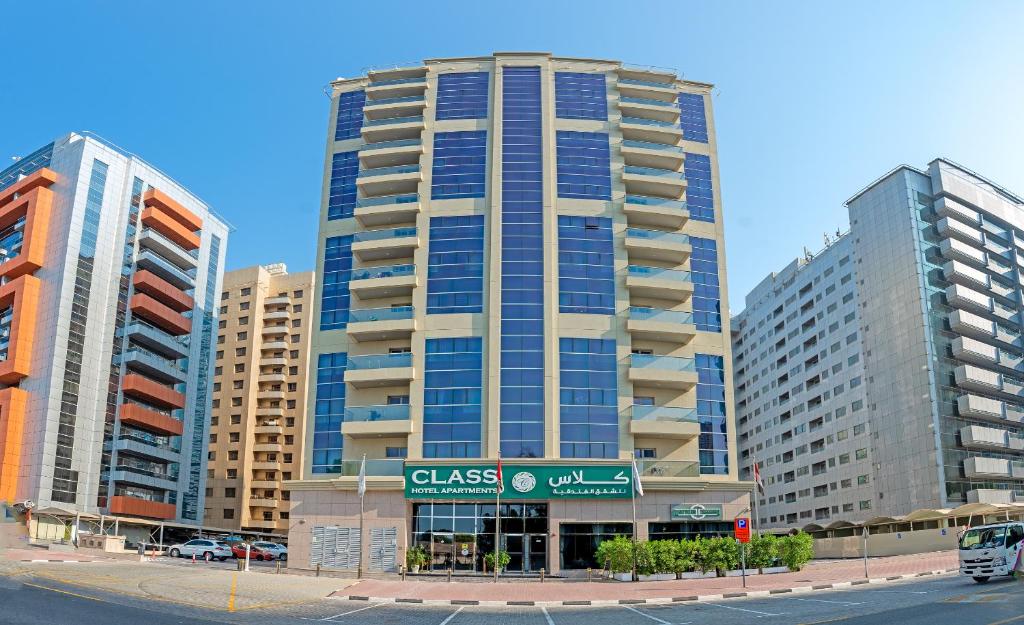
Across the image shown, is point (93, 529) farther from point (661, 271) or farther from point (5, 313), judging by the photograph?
point (661, 271)

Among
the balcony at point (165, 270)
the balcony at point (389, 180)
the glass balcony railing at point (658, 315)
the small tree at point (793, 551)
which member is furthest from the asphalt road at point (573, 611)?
the balcony at point (165, 270)

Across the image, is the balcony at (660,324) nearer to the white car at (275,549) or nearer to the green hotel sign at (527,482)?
the green hotel sign at (527,482)

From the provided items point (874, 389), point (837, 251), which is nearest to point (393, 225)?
point (874, 389)

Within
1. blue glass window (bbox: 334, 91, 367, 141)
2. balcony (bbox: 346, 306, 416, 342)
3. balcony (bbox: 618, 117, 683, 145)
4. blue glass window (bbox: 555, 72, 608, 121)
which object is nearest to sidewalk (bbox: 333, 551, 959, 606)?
balcony (bbox: 346, 306, 416, 342)

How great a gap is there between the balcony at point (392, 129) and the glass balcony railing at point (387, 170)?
2.89 m

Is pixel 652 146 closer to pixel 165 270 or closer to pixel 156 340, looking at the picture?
pixel 156 340

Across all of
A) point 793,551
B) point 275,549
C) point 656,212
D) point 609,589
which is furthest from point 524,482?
point 275,549

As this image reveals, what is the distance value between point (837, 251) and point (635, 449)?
71382mm

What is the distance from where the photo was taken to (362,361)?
193ft

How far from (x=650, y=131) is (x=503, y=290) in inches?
746

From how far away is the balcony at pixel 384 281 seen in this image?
200 feet

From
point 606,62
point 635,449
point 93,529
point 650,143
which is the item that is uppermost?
point 606,62

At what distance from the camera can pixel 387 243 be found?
62312mm

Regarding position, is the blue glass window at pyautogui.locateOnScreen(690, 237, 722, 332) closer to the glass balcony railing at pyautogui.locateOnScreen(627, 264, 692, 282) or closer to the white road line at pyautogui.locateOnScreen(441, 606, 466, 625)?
the glass balcony railing at pyautogui.locateOnScreen(627, 264, 692, 282)
